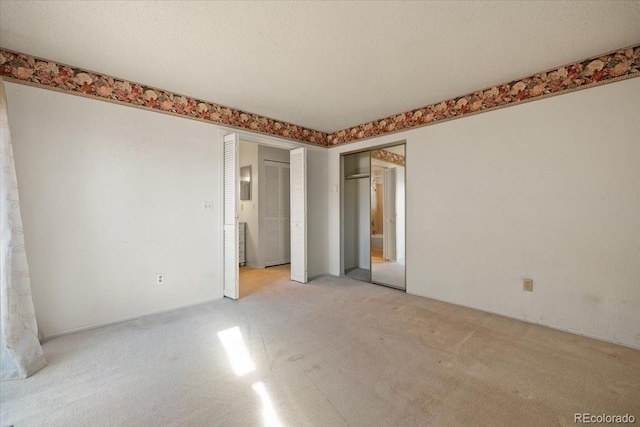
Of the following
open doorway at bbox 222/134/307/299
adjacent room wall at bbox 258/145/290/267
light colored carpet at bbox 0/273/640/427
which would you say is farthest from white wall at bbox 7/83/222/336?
adjacent room wall at bbox 258/145/290/267

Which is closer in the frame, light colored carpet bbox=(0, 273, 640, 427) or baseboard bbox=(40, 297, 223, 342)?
light colored carpet bbox=(0, 273, 640, 427)

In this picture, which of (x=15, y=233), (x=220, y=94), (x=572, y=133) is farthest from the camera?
(x=220, y=94)

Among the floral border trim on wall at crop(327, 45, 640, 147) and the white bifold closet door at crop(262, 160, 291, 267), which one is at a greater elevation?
the floral border trim on wall at crop(327, 45, 640, 147)

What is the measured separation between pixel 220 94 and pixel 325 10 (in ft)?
6.01

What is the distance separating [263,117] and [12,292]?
10.5ft

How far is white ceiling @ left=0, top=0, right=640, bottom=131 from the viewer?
73.2 inches

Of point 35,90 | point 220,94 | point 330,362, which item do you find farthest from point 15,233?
point 330,362

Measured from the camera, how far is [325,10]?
1.85 metres

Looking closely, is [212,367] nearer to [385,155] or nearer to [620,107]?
[620,107]

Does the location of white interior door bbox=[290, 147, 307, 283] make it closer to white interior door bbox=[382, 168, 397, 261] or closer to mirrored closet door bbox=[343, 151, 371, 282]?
mirrored closet door bbox=[343, 151, 371, 282]

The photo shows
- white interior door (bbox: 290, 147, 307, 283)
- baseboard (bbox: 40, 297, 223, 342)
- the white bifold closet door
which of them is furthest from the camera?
the white bifold closet door

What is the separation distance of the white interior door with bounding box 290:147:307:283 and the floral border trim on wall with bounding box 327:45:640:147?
4.22 feet

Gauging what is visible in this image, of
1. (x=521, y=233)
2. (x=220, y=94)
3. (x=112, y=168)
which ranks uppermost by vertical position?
(x=220, y=94)

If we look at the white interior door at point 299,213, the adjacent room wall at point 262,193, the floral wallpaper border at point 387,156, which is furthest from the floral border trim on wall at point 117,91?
the floral wallpaper border at point 387,156
